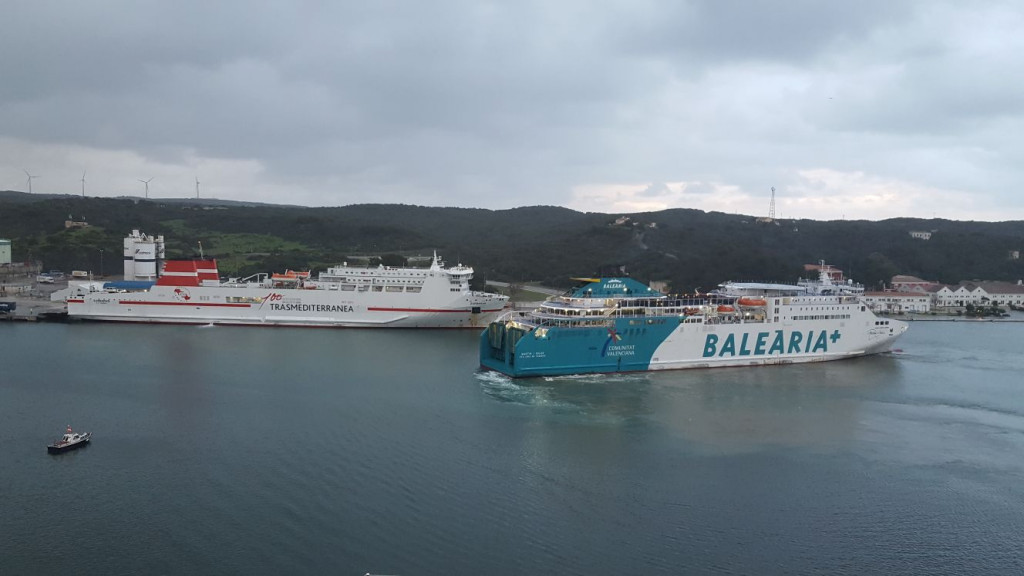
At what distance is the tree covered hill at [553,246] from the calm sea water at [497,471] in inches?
967

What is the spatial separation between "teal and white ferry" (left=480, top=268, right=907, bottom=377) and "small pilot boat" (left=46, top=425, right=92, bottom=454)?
33.8ft

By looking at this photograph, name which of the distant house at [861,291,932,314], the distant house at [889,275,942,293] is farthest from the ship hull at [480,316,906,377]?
the distant house at [889,275,942,293]

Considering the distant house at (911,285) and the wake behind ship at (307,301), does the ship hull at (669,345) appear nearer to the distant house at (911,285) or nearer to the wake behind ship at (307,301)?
the wake behind ship at (307,301)

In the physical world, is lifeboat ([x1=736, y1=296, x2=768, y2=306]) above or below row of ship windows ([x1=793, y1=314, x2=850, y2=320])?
above

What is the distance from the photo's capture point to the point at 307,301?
30.4 m

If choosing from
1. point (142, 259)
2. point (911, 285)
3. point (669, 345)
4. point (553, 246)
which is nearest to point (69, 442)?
point (669, 345)

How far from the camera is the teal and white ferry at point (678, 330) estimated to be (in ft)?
66.5

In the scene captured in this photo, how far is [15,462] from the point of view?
489 inches

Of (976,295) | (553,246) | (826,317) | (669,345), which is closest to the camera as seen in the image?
(669,345)

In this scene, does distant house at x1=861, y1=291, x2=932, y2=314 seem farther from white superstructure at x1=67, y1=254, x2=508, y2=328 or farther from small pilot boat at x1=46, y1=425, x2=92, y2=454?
small pilot boat at x1=46, y1=425, x2=92, y2=454

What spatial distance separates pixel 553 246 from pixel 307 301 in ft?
99.4

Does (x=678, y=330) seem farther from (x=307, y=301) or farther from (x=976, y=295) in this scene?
(x=976, y=295)

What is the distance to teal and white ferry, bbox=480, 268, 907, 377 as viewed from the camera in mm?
20281

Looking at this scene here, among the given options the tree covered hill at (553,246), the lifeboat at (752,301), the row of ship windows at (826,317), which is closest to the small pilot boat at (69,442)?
the lifeboat at (752,301)
